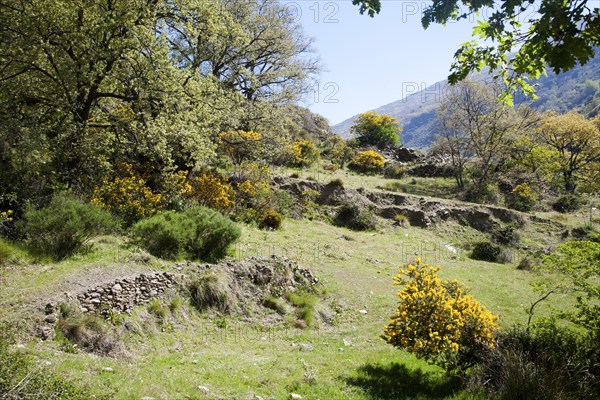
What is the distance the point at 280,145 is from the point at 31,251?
14013 millimetres

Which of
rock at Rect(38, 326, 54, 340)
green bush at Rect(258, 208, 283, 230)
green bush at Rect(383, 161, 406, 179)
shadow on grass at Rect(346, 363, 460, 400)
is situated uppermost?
green bush at Rect(383, 161, 406, 179)

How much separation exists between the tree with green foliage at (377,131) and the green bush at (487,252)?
69.2 feet

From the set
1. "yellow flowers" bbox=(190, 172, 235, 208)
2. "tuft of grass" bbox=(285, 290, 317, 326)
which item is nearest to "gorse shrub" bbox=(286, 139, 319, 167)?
"yellow flowers" bbox=(190, 172, 235, 208)

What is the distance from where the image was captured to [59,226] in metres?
7.90

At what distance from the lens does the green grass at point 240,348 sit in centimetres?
511

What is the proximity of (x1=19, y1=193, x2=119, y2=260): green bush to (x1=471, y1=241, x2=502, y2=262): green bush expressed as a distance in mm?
16488

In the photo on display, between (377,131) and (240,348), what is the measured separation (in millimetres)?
34061

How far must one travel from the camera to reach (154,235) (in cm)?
950

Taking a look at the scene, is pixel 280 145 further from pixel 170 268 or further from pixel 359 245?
pixel 170 268

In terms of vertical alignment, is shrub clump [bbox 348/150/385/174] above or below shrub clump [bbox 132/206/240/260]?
above

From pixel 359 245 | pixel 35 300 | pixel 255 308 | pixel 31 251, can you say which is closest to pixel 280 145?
→ pixel 359 245

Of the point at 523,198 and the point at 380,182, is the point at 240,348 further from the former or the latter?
the point at 523,198

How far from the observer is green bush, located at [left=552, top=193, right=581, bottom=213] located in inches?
1033

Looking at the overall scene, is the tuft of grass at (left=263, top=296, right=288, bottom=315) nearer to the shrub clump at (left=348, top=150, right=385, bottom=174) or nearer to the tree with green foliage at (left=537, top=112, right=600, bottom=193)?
the shrub clump at (left=348, top=150, right=385, bottom=174)
